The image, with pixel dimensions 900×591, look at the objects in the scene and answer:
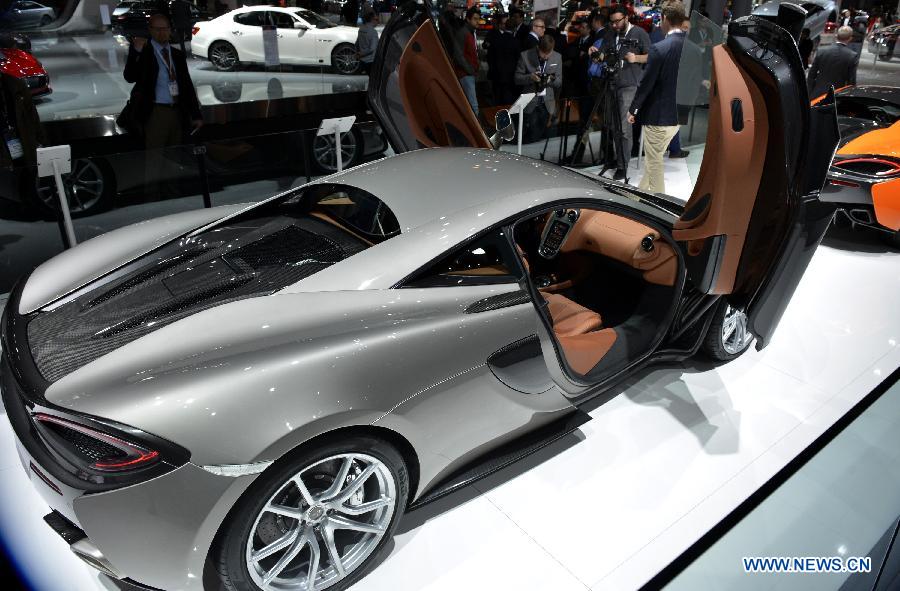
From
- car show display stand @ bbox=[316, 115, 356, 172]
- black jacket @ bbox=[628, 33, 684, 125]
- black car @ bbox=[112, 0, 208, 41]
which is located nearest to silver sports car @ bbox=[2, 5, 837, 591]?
car show display stand @ bbox=[316, 115, 356, 172]

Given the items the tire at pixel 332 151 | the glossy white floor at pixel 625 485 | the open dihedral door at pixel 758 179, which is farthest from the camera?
the tire at pixel 332 151

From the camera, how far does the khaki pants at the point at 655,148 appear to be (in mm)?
5828

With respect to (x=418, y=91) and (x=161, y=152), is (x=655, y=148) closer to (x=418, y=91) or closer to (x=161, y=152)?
(x=418, y=91)

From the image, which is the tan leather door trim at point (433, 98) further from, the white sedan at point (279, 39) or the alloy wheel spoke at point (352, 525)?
the white sedan at point (279, 39)

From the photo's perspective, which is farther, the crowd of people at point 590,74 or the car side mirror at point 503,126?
the crowd of people at point 590,74

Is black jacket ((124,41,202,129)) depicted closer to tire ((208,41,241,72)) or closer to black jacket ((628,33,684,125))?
tire ((208,41,241,72))

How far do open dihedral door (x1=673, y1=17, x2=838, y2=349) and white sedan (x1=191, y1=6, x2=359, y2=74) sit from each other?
7068 mm

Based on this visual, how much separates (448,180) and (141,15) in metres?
5.71

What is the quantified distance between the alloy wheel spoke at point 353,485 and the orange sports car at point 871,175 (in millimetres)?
3974

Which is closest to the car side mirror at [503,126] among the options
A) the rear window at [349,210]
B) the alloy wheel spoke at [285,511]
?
the rear window at [349,210]

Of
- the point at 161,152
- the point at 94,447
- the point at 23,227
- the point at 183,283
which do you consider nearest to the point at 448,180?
the point at 183,283

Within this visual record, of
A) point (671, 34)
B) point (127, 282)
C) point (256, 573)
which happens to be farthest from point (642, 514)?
point (671, 34)

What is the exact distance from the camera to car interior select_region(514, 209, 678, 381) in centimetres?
293

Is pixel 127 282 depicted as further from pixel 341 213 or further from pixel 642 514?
pixel 642 514
